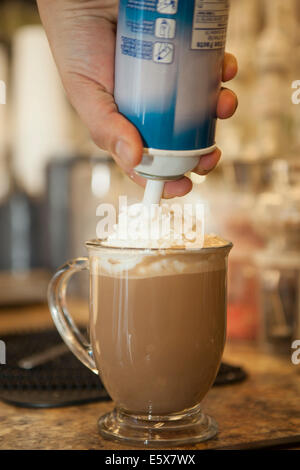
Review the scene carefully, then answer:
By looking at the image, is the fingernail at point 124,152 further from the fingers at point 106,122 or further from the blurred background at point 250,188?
the blurred background at point 250,188

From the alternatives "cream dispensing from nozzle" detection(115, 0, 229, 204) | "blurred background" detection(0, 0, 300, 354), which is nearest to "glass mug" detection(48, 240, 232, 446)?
"cream dispensing from nozzle" detection(115, 0, 229, 204)

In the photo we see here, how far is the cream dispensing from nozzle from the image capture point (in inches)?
26.3

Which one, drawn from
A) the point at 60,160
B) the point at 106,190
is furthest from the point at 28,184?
the point at 106,190

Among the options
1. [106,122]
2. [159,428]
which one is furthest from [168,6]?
[159,428]

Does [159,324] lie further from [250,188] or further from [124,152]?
[250,188]

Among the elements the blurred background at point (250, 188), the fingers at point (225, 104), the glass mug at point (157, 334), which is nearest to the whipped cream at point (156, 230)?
the glass mug at point (157, 334)

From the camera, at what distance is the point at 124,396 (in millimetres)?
763

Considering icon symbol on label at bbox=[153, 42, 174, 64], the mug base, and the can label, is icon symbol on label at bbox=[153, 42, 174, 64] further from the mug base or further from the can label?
the mug base

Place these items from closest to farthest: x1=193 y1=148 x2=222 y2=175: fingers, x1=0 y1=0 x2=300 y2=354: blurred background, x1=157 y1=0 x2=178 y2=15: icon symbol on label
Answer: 1. x1=157 y1=0 x2=178 y2=15: icon symbol on label
2. x1=193 y1=148 x2=222 y2=175: fingers
3. x1=0 y1=0 x2=300 y2=354: blurred background

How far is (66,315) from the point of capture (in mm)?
858

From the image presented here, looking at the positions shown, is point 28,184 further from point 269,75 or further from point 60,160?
point 269,75

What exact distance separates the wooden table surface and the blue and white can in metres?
0.33

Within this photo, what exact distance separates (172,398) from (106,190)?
3.65ft

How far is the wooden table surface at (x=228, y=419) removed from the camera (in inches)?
29.4
